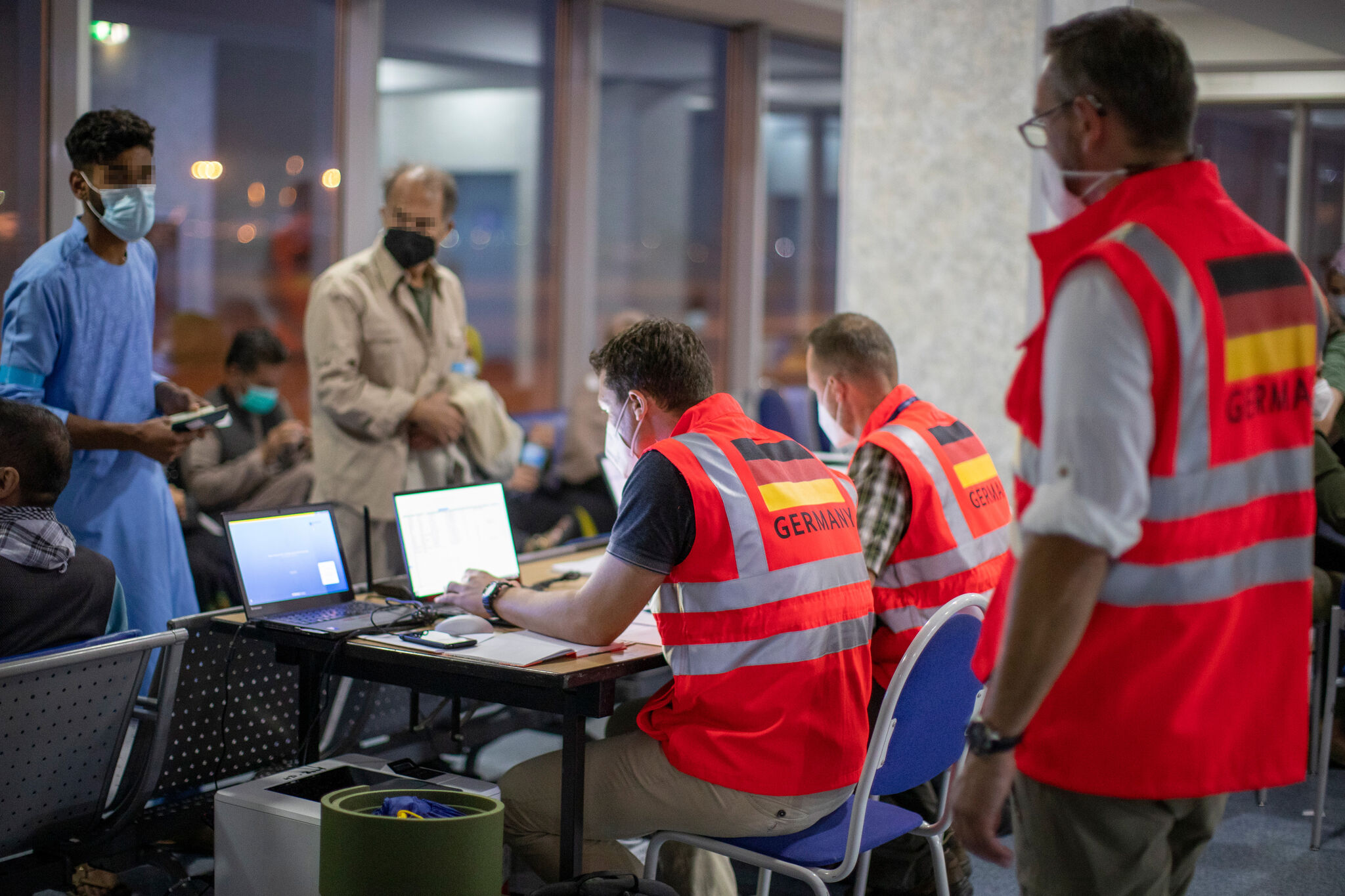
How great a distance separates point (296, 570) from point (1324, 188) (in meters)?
6.96

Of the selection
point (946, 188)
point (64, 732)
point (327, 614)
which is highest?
point (946, 188)

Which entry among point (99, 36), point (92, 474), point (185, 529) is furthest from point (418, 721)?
point (99, 36)

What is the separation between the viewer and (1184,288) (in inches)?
48.1

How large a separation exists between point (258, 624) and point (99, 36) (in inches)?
134

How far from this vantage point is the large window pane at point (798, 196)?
810 cm

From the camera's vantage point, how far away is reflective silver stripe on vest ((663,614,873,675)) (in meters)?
2.06

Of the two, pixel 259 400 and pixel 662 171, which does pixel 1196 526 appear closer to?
pixel 259 400

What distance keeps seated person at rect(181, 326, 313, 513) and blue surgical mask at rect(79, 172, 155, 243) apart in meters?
1.68

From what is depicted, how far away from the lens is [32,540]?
2.26 meters

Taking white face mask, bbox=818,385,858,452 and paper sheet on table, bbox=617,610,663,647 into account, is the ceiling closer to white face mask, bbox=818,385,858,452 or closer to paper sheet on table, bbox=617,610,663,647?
white face mask, bbox=818,385,858,452

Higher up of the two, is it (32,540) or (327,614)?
(32,540)

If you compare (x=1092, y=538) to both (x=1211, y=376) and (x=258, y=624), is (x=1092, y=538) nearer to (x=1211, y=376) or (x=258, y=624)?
(x=1211, y=376)

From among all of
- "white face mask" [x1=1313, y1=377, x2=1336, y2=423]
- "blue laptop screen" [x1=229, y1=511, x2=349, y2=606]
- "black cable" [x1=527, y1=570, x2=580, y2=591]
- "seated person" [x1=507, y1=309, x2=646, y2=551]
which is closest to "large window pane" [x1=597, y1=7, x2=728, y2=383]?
"seated person" [x1=507, y1=309, x2=646, y2=551]

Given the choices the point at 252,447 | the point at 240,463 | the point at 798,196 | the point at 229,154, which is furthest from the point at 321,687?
the point at 798,196
